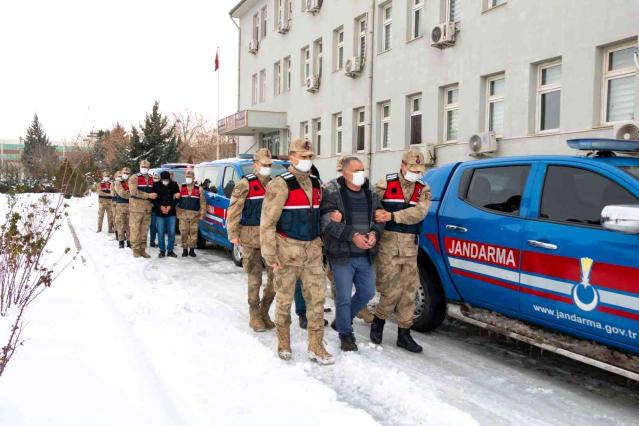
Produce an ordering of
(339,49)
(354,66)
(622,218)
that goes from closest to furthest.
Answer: (622,218), (354,66), (339,49)

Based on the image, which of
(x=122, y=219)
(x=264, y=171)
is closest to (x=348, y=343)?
(x=264, y=171)

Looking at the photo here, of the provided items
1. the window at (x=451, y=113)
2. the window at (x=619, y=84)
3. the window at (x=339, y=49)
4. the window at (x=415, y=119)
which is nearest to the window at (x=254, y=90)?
the window at (x=339, y=49)

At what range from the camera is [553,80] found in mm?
11969

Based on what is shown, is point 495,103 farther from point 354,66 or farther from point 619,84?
point 354,66

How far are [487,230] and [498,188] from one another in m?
0.43

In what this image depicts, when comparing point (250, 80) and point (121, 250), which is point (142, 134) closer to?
point (250, 80)

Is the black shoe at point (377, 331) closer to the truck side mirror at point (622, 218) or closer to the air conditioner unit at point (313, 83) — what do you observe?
the truck side mirror at point (622, 218)

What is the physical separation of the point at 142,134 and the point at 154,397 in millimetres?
A: 38550

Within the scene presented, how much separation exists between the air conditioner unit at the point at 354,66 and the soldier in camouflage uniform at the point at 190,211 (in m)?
9.80

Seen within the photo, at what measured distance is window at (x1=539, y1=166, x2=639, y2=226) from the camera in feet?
13.1

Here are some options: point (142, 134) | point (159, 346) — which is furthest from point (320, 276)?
point (142, 134)

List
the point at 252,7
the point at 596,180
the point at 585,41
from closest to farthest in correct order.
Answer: the point at 596,180, the point at 585,41, the point at 252,7

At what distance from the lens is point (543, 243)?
14.0 feet

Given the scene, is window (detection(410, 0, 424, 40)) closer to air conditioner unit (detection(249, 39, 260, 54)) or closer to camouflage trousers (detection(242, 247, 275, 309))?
camouflage trousers (detection(242, 247, 275, 309))
